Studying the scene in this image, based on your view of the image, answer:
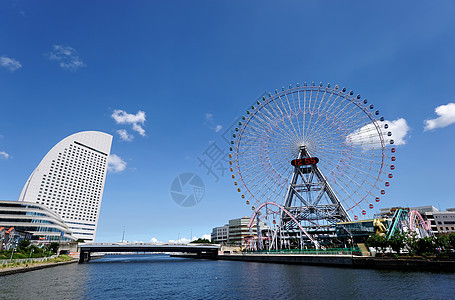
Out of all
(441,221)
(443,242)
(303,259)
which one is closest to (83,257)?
(303,259)

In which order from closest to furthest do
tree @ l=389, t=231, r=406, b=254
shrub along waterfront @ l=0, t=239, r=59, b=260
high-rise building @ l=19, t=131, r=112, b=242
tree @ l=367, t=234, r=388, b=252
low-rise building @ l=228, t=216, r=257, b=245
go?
tree @ l=389, t=231, r=406, b=254 → shrub along waterfront @ l=0, t=239, r=59, b=260 → tree @ l=367, t=234, r=388, b=252 → high-rise building @ l=19, t=131, r=112, b=242 → low-rise building @ l=228, t=216, r=257, b=245

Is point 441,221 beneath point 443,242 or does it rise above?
above

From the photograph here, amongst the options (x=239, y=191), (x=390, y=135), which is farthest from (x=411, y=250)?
(x=239, y=191)

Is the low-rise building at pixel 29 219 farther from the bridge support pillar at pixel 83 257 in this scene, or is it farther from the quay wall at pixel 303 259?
the quay wall at pixel 303 259

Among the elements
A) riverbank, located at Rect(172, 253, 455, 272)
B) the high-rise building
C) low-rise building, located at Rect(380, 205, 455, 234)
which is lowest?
riverbank, located at Rect(172, 253, 455, 272)

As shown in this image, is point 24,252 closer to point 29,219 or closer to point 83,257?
point 83,257

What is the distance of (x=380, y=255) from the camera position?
62625 mm

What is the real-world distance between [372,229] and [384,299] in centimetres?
6467

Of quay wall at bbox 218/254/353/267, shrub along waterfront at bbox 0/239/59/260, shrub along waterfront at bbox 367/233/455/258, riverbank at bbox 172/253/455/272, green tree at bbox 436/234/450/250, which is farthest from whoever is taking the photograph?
shrub along waterfront at bbox 0/239/59/260

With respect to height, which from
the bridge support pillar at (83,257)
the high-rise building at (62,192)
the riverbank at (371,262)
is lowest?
the riverbank at (371,262)

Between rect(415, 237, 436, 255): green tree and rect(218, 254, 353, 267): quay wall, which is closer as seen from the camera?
rect(415, 237, 436, 255): green tree

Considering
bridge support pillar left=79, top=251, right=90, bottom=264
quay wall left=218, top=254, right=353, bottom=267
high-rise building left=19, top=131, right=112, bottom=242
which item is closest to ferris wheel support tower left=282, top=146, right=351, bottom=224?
quay wall left=218, top=254, right=353, bottom=267

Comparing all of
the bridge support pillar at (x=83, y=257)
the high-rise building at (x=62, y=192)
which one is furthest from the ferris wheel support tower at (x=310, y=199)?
the high-rise building at (x=62, y=192)

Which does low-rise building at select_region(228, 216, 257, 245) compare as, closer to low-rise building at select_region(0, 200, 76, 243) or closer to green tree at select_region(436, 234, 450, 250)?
low-rise building at select_region(0, 200, 76, 243)
